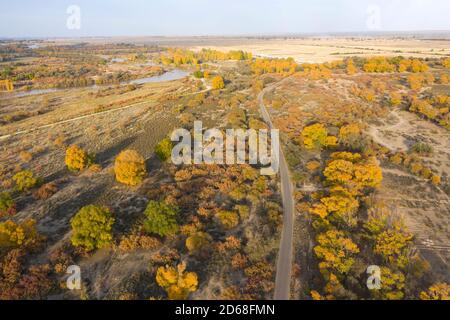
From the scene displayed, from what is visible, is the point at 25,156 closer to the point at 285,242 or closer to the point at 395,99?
the point at 285,242

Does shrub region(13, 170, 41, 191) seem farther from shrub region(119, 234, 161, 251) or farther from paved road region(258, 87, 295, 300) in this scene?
paved road region(258, 87, 295, 300)

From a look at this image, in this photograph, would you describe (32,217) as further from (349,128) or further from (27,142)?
(349,128)

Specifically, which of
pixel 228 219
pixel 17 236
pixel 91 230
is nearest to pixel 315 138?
pixel 228 219

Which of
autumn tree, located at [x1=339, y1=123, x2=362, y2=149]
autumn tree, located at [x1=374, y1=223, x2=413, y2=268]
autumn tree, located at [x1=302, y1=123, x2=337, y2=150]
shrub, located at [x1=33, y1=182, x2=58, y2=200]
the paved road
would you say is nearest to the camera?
the paved road

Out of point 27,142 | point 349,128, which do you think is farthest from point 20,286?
point 349,128

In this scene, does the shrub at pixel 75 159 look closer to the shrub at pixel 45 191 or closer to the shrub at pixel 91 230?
the shrub at pixel 45 191

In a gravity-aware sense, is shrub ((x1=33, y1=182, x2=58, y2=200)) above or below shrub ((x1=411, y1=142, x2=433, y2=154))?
below

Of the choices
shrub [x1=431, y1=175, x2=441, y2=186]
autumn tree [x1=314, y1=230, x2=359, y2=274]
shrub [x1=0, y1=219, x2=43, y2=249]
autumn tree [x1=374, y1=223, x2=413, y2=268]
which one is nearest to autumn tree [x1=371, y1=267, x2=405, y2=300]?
autumn tree [x1=374, y1=223, x2=413, y2=268]
